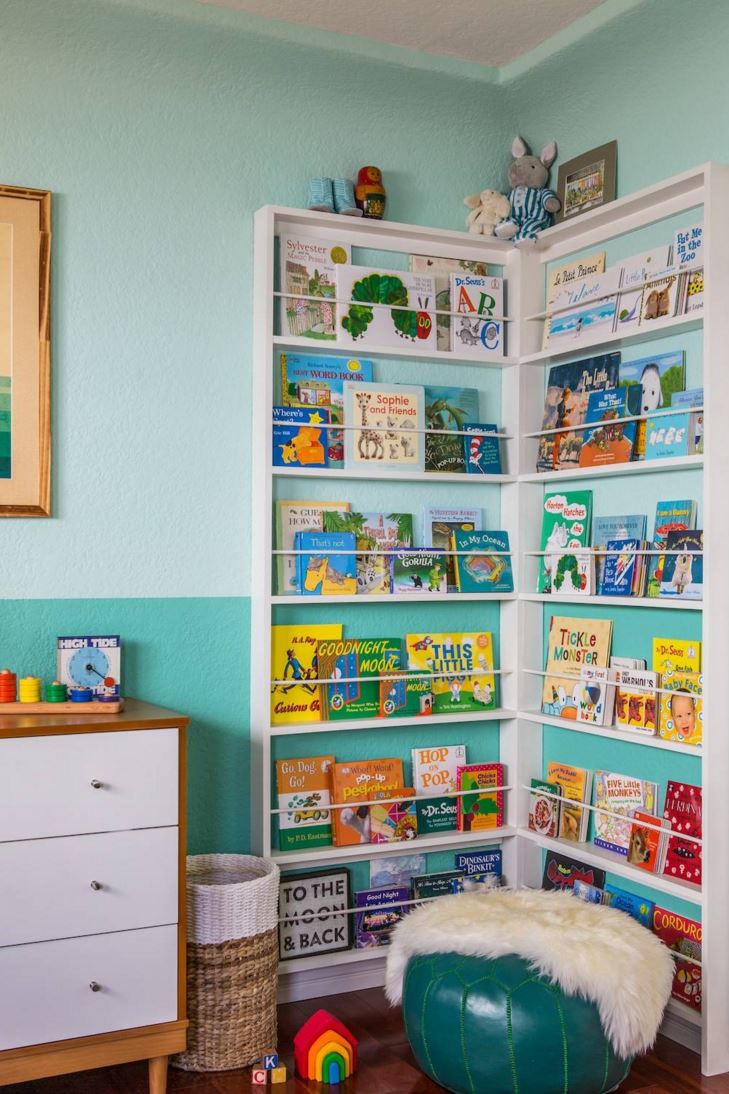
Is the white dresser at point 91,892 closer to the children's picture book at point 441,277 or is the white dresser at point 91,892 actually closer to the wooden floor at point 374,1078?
the wooden floor at point 374,1078

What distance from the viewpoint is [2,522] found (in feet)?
9.07

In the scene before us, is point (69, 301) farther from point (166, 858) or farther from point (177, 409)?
point (166, 858)

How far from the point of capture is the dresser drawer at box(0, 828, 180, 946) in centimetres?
228

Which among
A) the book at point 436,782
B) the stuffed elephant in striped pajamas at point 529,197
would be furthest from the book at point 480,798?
the stuffed elephant in striped pajamas at point 529,197

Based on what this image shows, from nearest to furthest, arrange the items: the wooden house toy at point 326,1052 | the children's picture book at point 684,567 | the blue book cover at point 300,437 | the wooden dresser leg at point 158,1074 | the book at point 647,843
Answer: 1. the wooden dresser leg at point 158,1074
2. the wooden house toy at point 326,1052
3. the children's picture book at point 684,567
4. the book at point 647,843
5. the blue book cover at point 300,437

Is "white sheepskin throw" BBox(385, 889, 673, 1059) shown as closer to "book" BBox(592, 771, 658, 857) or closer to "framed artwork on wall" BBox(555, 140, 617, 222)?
"book" BBox(592, 771, 658, 857)

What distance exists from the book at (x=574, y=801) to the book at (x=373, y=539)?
76 cm

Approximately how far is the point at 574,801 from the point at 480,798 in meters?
0.33

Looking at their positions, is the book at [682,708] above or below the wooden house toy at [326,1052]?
above

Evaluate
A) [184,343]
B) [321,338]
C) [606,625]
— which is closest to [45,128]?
[184,343]

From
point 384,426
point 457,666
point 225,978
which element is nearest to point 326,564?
point 384,426

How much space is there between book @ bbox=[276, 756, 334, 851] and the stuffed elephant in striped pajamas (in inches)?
66.0

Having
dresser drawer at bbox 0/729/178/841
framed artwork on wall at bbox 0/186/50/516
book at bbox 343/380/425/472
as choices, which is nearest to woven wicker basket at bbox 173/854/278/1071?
dresser drawer at bbox 0/729/178/841

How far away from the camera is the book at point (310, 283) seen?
10.2 feet
